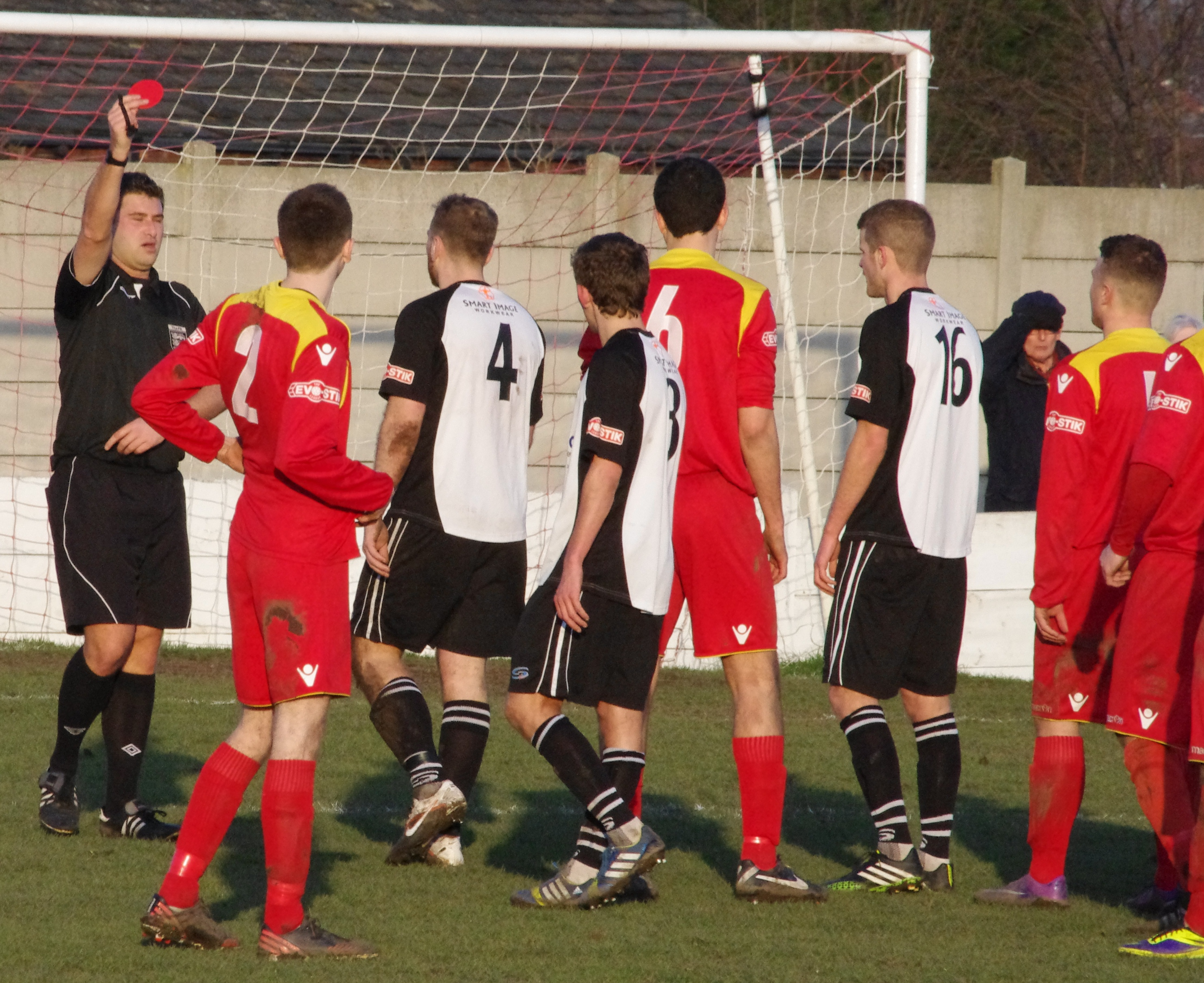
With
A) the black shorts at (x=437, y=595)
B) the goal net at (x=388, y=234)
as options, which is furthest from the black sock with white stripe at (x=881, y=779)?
the goal net at (x=388, y=234)

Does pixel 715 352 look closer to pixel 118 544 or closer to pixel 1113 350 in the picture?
pixel 1113 350

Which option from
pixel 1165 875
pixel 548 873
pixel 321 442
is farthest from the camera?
pixel 548 873

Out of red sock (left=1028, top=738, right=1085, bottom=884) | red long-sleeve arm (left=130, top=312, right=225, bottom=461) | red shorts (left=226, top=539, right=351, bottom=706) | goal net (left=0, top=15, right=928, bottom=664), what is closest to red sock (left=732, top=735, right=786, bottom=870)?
red sock (left=1028, top=738, right=1085, bottom=884)

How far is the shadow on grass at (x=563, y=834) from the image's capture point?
5.33m

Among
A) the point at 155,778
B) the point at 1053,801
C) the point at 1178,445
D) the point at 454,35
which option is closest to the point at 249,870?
the point at 155,778

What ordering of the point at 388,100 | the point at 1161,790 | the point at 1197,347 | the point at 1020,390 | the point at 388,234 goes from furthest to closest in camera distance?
the point at 388,100 → the point at 388,234 → the point at 1020,390 → the point at 1161,790 → the point at 1197,347

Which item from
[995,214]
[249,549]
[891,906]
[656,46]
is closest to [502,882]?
[891,906]

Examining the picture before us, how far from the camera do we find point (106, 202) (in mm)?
5094

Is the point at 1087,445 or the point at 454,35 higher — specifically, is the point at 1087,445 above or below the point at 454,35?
below

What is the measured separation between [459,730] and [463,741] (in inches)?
1.5

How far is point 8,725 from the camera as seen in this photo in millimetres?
7129

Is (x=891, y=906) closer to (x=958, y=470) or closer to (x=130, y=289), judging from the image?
(x=958, y=470)

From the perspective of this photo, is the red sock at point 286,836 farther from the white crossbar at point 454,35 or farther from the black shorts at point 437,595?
the white crossbar at point 454,35

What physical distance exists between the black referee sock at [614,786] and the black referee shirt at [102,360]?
6.29 feet
